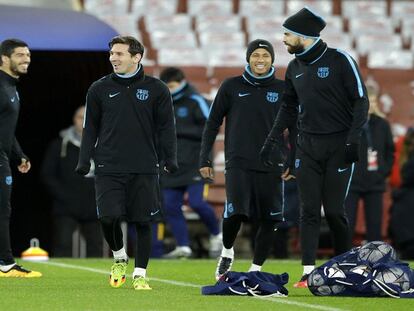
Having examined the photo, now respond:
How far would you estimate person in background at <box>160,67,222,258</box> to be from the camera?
16.0 meters

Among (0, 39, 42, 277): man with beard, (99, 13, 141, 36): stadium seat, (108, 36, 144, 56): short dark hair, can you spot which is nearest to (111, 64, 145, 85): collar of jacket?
(108, 36, 144, 56): short dark hair

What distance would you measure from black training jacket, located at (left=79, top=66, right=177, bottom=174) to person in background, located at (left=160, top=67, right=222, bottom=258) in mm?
5808

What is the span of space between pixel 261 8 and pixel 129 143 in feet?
59.7

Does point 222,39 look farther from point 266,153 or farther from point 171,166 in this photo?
point 171,166

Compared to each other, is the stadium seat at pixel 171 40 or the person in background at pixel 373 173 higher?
the stadium seat at pixel 171 40

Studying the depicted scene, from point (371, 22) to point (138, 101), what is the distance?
57.8ft

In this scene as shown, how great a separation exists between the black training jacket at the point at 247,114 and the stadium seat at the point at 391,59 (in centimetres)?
1245

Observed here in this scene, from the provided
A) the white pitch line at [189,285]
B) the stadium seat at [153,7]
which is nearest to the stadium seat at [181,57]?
the stadium seat at [153,7]

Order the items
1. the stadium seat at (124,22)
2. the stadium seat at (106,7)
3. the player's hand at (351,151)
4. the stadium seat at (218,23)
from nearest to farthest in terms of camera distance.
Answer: the player's hand at (351,151)
the stadium seat at (124,22)
the stadium seat at (218,23)
the stadium seat at (106,7)

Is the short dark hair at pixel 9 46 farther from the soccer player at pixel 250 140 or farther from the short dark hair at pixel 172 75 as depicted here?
the short dark hair at pixel 172 75

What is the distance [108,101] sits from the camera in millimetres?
10062

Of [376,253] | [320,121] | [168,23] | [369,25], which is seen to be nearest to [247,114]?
[320,121]

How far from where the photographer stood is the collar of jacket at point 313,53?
417 inches

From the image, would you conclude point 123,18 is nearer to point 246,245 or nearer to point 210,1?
point 210,1
